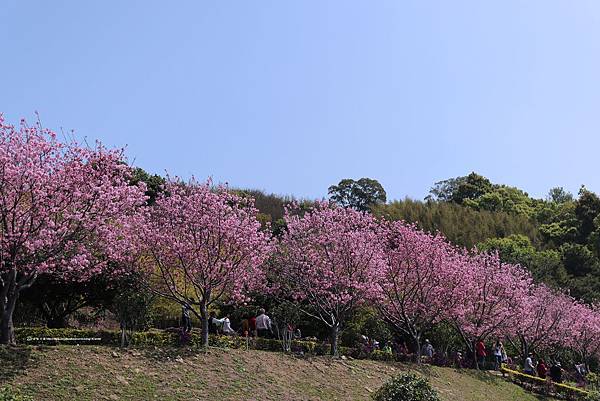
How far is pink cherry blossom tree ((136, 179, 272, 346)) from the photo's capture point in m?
18.3

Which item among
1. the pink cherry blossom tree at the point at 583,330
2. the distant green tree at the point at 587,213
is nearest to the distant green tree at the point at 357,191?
the distant green tree at the point at 587,213

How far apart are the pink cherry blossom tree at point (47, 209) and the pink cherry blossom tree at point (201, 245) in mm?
2264

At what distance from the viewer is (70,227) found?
15070mm

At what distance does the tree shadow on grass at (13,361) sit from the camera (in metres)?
12.5

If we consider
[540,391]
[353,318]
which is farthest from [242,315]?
[540,391]

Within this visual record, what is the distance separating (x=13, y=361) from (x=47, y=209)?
134 inches

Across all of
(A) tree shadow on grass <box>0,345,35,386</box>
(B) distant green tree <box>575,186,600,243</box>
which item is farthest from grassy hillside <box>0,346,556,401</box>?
(B) distant green tree <box>575,186,600,243</box>

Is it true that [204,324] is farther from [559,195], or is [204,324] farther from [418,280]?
[559,195]

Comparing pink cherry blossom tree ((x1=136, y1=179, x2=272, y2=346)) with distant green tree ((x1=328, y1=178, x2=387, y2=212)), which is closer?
pink cherry blossom tree ((x1=136, y1=179, x2=272, y2=346))

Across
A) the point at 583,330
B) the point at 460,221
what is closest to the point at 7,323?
the point at 583,330

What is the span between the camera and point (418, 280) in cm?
2489

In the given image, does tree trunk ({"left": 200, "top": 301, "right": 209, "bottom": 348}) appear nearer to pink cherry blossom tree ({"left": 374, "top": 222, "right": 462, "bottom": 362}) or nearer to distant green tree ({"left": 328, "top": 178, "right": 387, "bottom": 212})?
pink cherry blossom tree ({"left": 374, "top": 222, "right": 462, "bottom": 362})

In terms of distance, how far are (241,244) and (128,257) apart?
327 centimetres

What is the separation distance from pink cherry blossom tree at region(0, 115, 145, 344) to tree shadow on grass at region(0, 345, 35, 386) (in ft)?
2.95
